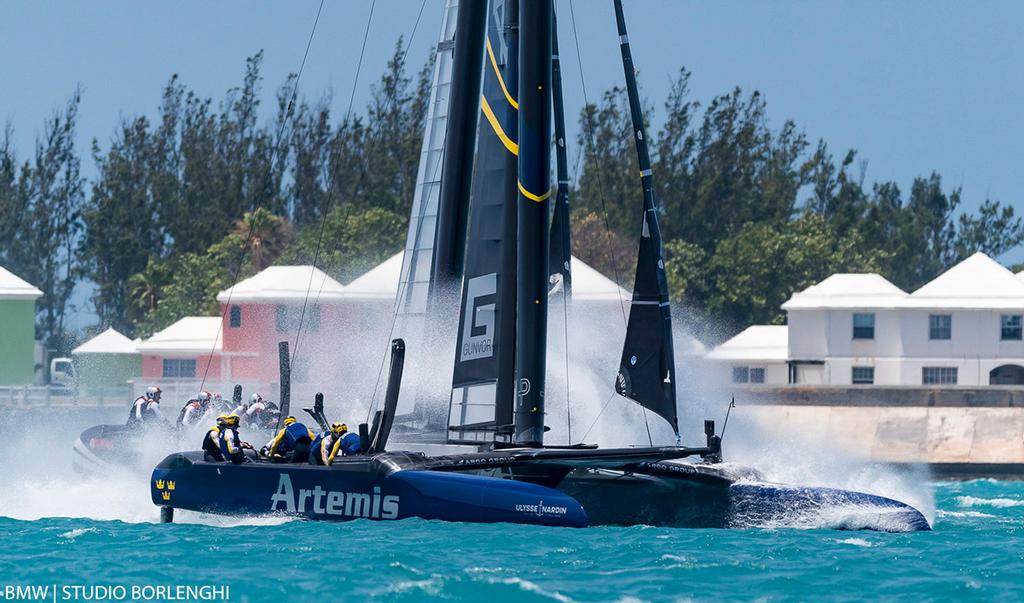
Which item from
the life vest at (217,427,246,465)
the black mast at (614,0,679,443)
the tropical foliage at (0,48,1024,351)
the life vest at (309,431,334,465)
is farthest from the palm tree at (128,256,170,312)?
the black mast at (614,0,679,443)

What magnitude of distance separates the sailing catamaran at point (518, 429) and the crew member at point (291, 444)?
0.47 m

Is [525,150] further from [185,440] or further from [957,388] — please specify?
[957,388]

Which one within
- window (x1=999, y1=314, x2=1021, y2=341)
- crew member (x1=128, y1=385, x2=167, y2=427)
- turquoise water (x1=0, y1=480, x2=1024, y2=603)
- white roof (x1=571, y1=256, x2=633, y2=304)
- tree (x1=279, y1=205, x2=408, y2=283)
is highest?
tree (x1=279, y1=205, x2=408, y2=283)

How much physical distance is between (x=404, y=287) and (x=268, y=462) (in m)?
4.56

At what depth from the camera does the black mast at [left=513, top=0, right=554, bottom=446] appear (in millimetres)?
20875

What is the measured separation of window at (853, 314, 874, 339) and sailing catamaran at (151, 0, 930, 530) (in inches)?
1365

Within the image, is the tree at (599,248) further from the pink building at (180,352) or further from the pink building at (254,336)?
the pink building at (180,352)

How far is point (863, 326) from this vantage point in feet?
185

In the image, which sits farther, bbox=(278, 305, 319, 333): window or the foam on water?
bbox=(278, 305, 319, 333): window

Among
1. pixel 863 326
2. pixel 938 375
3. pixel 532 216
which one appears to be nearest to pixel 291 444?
pixel 532 216

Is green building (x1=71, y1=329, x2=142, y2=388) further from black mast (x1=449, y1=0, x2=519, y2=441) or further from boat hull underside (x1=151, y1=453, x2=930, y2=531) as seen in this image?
boat hull underside (x1=151, y1=453, x2=930, y2=531)

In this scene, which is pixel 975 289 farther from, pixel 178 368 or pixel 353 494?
pixel 353 494

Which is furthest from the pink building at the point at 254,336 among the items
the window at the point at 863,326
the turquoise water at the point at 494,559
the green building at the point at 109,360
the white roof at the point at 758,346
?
the turquoise water at the point at 494,559

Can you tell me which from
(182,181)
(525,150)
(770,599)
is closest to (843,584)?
(770,599)
